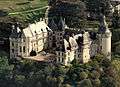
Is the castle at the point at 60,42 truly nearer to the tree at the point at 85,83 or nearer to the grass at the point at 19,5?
the tree at the point at 85,83

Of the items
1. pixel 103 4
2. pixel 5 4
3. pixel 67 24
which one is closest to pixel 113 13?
pixel 103 4

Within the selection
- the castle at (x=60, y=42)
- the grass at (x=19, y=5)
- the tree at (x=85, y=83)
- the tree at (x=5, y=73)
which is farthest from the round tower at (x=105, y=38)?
the grass at (x=19, y=5)

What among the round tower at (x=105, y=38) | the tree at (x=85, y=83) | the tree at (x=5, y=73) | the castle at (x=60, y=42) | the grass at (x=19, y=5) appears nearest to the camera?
the tree at (x=85, y=83)

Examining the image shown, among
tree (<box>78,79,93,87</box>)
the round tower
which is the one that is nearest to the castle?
the round tower

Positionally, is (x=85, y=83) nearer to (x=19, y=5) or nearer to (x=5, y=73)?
(x=5, y=73)

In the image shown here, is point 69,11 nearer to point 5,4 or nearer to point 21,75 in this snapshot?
point 5,4

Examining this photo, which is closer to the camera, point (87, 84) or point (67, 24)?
point (87, 84)

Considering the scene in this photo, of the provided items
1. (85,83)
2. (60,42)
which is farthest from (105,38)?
(85,83)

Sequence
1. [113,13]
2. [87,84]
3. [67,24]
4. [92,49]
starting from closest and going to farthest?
[87,84], [92,49], [67,24], [113,13]
